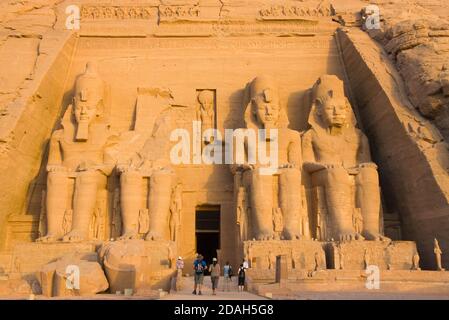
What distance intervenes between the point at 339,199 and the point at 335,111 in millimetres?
1859

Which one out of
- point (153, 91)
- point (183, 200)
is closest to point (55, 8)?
point (153, 91)

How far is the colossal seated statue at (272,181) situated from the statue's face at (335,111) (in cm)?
71

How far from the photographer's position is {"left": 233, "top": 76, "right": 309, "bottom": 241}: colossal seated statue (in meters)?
8.94

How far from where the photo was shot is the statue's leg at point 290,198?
893 cm

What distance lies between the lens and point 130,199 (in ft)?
30.0

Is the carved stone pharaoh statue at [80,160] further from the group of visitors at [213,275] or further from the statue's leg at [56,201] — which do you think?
the group of visitors at [213,275]

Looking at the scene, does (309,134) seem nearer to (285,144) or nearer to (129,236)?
(285,144)

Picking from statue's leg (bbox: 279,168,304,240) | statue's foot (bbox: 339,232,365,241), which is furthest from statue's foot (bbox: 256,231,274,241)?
statue's foot (bbox: 339,232,365,241)

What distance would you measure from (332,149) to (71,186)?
5.17 metres

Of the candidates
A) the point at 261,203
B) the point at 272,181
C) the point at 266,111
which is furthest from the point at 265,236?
the point at 266,111

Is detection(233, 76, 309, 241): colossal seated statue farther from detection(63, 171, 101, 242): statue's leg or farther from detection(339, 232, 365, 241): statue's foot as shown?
detection(63, 171, 101, 242): statue's leg

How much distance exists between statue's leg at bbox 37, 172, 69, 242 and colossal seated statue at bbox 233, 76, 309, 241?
3279 mm

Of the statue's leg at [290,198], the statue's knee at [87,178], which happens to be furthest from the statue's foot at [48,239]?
the statue's leg at [290,198]

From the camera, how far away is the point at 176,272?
750 centimetres
